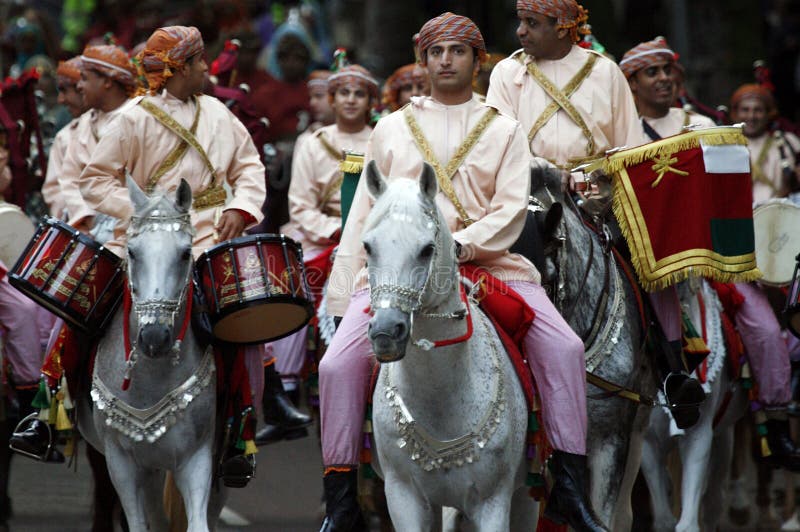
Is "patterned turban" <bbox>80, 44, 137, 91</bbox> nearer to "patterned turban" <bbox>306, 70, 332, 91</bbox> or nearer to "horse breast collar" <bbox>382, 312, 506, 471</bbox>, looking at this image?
"patterned turban" <bbox>306, 70, 332, 91</bbox>

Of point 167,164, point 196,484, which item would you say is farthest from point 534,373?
point 167,164

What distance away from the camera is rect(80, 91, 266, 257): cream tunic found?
8.99m

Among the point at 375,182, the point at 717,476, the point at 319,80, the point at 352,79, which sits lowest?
the point at 717,476

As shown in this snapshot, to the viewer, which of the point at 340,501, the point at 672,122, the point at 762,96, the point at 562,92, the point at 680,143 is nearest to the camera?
the point at 340,501

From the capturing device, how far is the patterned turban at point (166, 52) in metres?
9.06

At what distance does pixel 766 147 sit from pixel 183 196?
7.10 metres

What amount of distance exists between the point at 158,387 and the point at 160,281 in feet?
2.27

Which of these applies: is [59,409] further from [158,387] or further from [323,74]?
[323,74]

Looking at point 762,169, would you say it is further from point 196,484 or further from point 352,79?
point 196,484

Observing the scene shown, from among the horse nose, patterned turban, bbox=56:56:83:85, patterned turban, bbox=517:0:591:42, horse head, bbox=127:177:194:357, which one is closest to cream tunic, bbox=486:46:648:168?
patterned turban, bbox=517:0:591:42

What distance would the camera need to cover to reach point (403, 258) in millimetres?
6414

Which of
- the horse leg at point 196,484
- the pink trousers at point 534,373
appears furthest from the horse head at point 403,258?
the horse leg at point 196,484

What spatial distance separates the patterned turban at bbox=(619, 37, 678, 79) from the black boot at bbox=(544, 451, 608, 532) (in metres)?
3.97

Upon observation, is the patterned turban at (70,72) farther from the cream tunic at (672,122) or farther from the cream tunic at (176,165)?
the cream tunic at (672,122)
